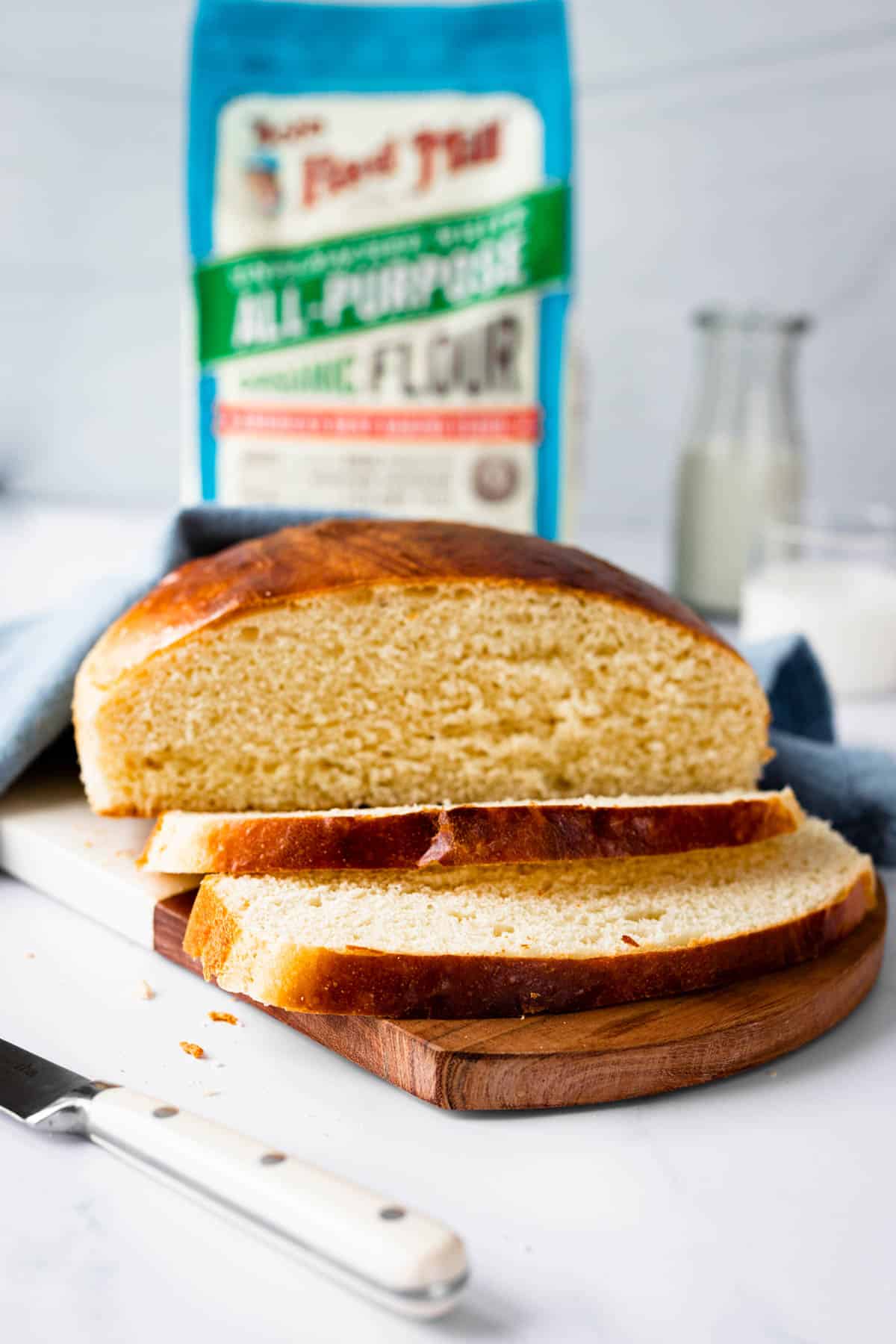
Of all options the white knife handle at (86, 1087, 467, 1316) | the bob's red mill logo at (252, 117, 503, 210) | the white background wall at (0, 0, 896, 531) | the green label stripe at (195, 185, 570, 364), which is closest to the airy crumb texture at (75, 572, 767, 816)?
the white knife handle at (86, 1087, 467, 1316)

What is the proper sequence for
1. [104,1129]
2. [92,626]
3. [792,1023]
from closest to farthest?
[104,1129] → [792,1023] → [92,626]

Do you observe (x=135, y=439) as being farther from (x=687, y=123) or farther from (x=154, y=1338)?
(x=154, y=1338)

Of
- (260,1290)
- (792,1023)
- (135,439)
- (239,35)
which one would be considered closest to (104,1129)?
(260,1290)

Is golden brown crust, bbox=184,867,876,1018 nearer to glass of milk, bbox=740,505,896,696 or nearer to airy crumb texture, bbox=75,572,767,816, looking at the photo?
airy crumb texture, bbox=75,572,767,816

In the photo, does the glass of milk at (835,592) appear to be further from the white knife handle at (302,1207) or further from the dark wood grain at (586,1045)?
the white knife handle at (302,1207)

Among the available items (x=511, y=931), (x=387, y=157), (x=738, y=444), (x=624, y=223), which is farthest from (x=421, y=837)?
(x=624, y=223)

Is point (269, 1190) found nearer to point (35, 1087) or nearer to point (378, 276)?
point (35, 1087)
